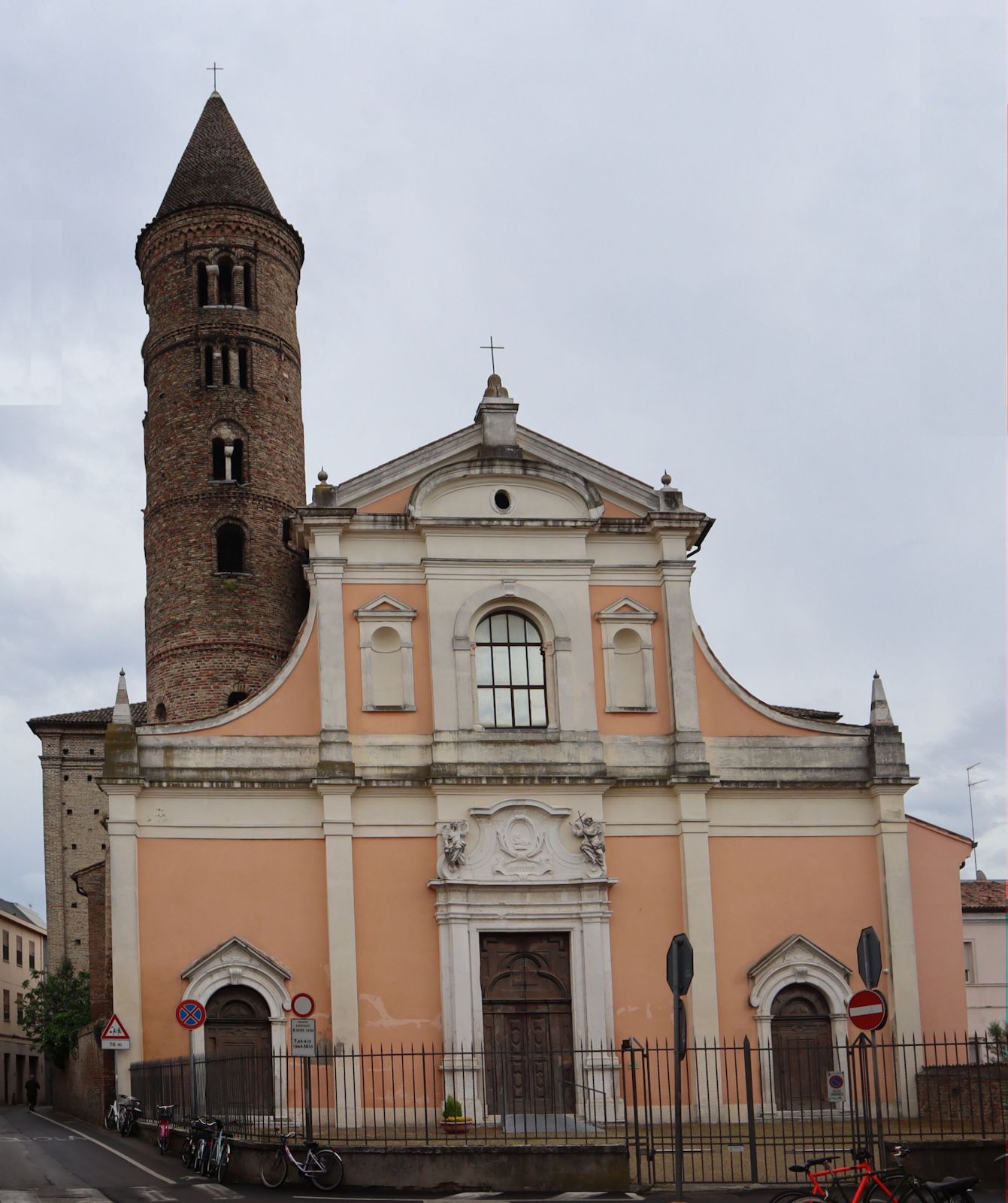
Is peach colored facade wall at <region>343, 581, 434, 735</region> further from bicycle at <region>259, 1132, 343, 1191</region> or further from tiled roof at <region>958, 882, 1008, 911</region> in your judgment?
tiled roof at <region>958, 882, 1008, 911</region>

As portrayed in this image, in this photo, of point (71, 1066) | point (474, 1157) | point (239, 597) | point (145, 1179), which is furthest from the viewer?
point (71, 1066)

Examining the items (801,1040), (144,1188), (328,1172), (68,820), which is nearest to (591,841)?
(801,1040)

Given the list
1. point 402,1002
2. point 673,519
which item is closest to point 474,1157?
point 402,1002

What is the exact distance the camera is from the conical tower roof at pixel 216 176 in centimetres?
3672

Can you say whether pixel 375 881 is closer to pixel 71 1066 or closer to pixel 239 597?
pixel 239 597

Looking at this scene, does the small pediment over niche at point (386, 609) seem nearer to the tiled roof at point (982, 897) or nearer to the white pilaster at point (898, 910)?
the white pilaster at point (898, 910)

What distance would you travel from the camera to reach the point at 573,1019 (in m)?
28.1

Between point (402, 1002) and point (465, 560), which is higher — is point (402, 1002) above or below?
below

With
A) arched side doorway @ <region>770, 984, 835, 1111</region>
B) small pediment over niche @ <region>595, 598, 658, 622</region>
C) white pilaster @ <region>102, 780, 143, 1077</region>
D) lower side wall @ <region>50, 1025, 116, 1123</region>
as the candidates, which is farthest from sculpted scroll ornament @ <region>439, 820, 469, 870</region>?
lower side wall @ <region>50, 1025, 116, 1123</region>

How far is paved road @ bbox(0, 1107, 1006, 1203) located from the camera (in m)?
17.2

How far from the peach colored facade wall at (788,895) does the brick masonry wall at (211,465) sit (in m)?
10.4

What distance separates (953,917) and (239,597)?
15716mm

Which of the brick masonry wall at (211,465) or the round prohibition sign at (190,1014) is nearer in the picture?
the round prohibition sign at (190,1014)

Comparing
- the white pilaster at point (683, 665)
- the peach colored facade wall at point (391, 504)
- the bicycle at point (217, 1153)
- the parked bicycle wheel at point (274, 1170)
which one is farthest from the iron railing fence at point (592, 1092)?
the peach colored facade wall at point (391, 504)
